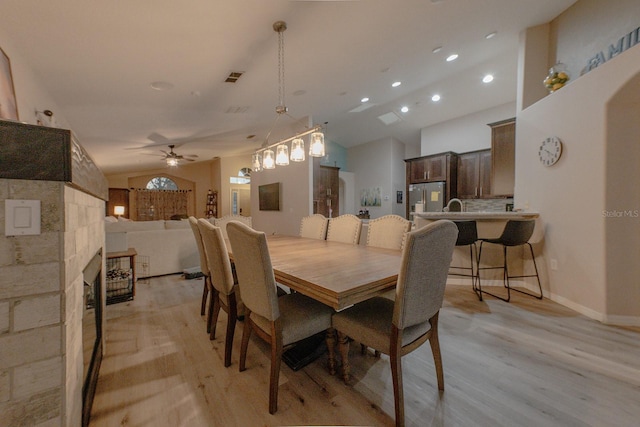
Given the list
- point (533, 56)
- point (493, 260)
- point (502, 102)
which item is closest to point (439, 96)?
point (502, 102)

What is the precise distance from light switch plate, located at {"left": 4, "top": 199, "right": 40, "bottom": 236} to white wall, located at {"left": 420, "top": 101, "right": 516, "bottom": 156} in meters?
6.86

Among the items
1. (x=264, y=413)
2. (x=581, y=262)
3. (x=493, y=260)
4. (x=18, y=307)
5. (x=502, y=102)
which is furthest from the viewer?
(x=502, y=102)

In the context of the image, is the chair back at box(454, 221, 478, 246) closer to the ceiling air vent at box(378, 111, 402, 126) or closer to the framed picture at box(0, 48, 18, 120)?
the framed picture at box(0, 48, 18, 120)

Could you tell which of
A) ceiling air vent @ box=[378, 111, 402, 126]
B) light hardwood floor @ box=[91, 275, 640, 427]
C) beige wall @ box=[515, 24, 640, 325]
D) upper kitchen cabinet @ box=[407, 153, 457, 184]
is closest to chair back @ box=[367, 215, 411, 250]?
light hardwood floor @ box=[91, 275, 640, 427]

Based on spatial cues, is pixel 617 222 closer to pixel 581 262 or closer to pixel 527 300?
pixel 581 262

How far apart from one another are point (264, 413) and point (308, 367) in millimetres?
450

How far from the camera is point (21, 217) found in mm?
730

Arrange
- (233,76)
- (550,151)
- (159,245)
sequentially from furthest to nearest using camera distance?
(159,245) < (233,76) < (550,151)

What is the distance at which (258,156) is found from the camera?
308 cm

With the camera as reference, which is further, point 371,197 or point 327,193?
point 371,197

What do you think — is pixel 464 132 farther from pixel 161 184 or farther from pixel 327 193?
pixel 161 184

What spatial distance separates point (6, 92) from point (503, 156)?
558cm

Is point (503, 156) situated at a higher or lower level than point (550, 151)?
higher

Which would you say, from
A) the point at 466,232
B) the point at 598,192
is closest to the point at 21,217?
the point at 466,232
